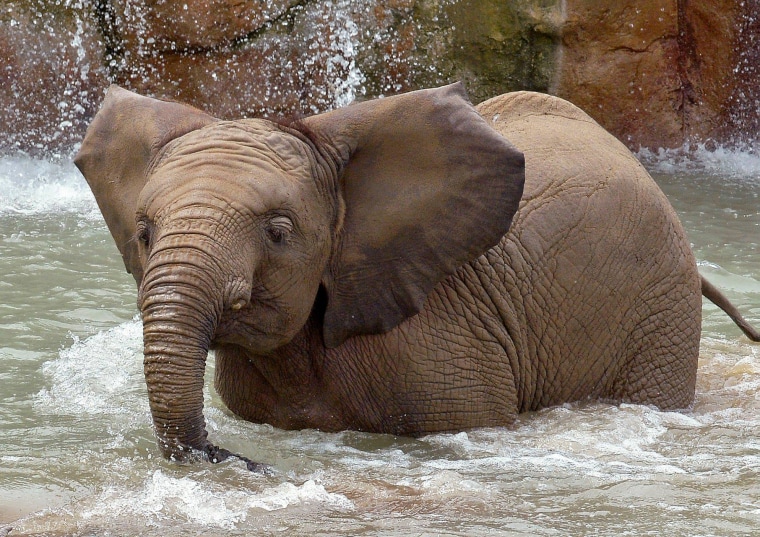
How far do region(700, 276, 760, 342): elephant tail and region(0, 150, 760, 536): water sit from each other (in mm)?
224

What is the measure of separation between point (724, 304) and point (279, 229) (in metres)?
3.25

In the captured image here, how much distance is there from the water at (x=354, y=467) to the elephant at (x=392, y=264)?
17 cm

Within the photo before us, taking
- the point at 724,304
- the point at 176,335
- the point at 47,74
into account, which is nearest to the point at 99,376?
the point at 176,335

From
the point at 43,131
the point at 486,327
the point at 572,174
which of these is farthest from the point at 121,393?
the point at 43,131

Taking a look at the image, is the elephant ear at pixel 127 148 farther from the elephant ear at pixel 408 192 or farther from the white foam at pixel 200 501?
the white foam at pixel 200 501

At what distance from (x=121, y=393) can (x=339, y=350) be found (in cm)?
158

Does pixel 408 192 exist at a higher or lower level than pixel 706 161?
lower

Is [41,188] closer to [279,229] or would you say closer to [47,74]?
[47,74]

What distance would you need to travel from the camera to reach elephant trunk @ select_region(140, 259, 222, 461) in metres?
4.65

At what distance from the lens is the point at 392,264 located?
5516 millimetres

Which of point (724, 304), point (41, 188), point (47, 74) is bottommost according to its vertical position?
point (724, 304)

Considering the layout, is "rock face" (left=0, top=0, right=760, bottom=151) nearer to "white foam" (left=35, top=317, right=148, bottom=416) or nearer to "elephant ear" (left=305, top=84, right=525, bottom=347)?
"white foam" (left=35, top=317, right=148, bottom=416)

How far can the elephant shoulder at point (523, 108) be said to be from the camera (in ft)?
21.5

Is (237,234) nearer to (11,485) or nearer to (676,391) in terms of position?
(11,485)
